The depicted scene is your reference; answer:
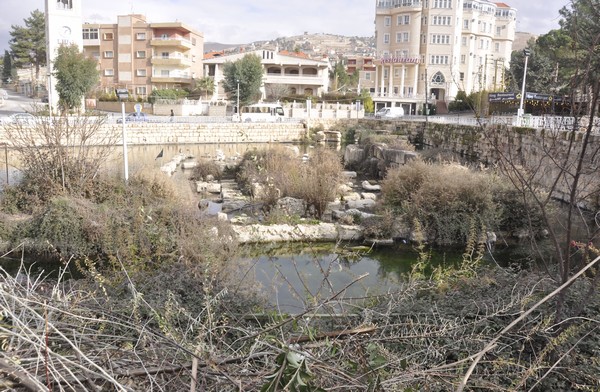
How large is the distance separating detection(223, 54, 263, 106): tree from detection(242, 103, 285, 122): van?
1.15m

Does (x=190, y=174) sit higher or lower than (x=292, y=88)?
lower

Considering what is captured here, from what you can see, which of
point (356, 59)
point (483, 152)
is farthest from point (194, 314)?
point (356, 59)

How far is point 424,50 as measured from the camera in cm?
5638

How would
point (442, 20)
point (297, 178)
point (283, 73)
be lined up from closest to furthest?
point (297, 178) < point (442, 20) < point (283, 73)

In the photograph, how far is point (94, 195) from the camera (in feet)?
40.9

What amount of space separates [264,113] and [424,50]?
73.2 ft

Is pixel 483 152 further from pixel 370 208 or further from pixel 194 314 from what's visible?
pixel 194 314

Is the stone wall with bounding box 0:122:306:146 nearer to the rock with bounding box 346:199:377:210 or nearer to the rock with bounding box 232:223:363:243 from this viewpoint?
the rock with bounding box 346:199:377:210

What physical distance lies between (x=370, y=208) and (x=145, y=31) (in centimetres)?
4680

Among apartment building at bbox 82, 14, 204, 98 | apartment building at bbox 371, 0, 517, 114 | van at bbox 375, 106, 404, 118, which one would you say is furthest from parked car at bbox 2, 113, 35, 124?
apartment building at bbox 371, 0, 517, 114

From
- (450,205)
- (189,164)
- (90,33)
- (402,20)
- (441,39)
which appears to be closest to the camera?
(450,205)

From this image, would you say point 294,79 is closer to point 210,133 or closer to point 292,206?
point 210,133

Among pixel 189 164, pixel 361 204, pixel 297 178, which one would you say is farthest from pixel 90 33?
pixel 361 204

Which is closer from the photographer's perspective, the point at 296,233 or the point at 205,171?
the point at 296,233
